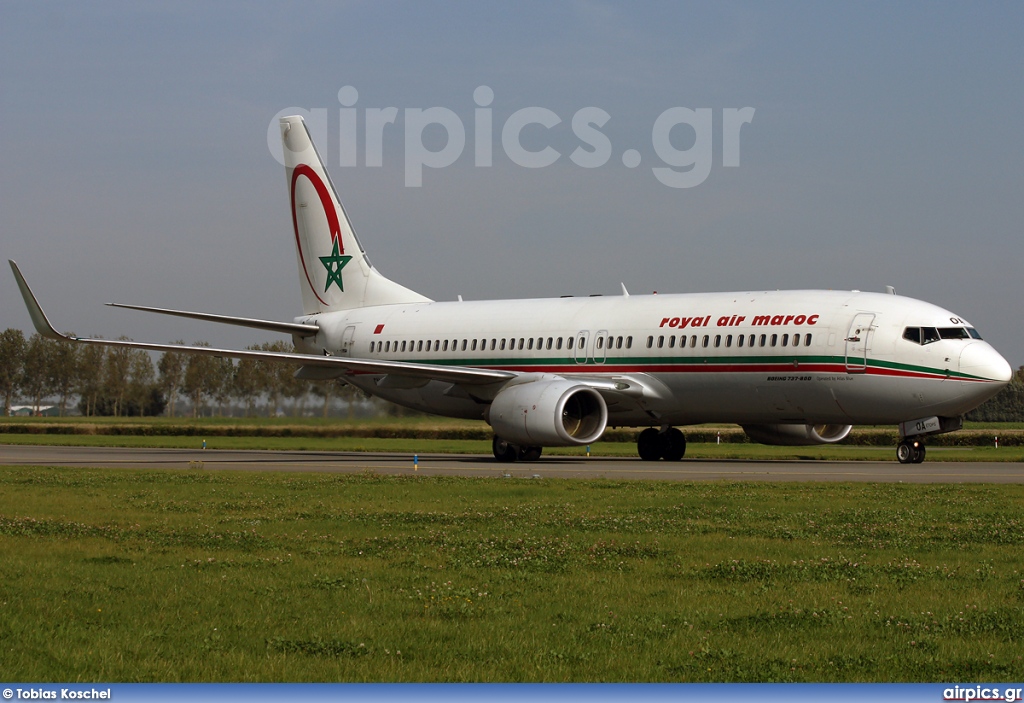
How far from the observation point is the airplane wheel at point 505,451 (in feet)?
101

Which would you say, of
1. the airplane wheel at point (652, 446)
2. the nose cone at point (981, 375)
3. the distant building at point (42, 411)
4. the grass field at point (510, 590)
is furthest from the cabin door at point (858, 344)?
the distant building at point (42, 411)

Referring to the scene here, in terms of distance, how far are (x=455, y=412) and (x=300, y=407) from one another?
5.90 metres

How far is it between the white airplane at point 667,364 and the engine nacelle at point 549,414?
0.13 ft

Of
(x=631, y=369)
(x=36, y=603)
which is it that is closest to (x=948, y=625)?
(x=36, y=603)

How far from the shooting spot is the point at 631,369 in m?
31.1

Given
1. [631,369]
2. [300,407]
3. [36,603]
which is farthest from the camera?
[300,407]

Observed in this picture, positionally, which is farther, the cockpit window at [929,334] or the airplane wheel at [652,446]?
the airplane wheel at [652,446]

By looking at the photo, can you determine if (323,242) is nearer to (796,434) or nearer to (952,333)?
(796,434)

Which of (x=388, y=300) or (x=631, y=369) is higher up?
(x=388, y=300)

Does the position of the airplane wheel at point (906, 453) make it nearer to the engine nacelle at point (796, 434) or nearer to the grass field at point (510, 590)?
the engine nacelle at point (796, 434)

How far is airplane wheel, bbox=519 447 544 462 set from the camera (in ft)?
103

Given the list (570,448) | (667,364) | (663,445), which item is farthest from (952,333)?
(570,448)

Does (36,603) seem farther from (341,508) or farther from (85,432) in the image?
(85,432)

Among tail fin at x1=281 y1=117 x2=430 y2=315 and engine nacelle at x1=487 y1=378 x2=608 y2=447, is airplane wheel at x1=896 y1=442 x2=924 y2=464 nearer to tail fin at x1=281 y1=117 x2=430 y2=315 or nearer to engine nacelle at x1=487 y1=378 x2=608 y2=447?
Answer: engine nacelle at x1=487 y1=378 x2=608 y2=447
